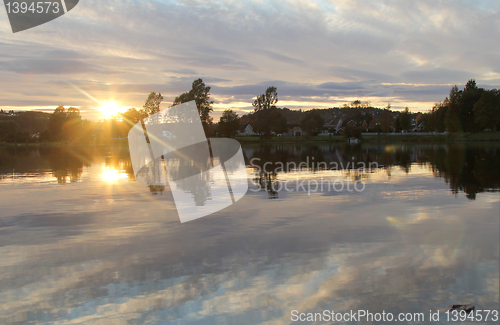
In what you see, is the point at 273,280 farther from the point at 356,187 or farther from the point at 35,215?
the point at 356,187

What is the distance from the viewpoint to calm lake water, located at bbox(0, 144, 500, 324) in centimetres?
612

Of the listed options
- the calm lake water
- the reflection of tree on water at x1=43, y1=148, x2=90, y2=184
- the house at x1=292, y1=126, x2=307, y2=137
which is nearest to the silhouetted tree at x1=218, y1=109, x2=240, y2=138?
the house at x1=292, y1=126, x2=307, y2=137

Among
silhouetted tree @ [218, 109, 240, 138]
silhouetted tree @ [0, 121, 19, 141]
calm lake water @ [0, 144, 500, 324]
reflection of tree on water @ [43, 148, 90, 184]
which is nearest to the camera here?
calm lake water @ [0, 144, 500, 324]

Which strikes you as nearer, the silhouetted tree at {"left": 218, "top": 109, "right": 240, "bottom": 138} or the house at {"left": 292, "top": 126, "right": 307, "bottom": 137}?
the silhouetted tree at {"left": 218, "top": 109, "right": 240, "bottom": 138}

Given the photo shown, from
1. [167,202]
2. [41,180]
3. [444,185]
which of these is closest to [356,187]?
[444,185]

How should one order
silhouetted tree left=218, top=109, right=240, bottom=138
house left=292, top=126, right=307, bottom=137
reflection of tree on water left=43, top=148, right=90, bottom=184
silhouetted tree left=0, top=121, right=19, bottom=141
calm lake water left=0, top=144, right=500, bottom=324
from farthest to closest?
house left=292, top=126, right=307, bottom=137
silhouetted tree left=0, top=121, right=19, bottom=141
silhouetted tree left=218, top=109, right=240, bottom=138
reflection of tree on water left=43, top=148, right=90, bottom=184
calm lake water left=0, top=144, right=500, bottom=324

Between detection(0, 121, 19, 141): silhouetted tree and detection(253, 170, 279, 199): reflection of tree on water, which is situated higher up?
detection(0, 121, 19, 141): silhouetted tree

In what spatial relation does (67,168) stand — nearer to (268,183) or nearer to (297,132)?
(268,183)

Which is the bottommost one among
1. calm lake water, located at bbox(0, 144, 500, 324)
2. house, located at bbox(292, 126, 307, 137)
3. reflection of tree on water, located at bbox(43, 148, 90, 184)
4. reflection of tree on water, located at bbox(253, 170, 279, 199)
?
calm lake water, located at bbox(0, 144, 500, 324)

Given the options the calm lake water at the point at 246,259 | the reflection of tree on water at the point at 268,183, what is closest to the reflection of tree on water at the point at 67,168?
the calm lake water at the point at 246,259

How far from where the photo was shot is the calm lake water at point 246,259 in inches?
241

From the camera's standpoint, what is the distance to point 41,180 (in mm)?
23438

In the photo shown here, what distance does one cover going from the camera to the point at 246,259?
26.7 ft

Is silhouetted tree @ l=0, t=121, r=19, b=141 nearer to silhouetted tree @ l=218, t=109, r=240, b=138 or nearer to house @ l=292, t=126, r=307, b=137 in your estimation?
silhouetted tree @ l=218, t=109, r=240, b=138
